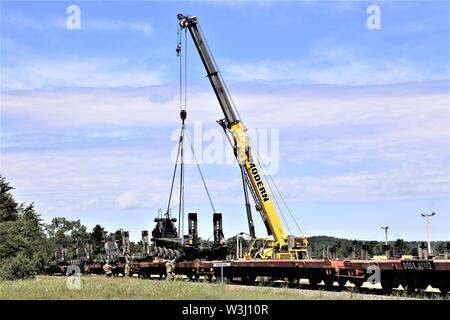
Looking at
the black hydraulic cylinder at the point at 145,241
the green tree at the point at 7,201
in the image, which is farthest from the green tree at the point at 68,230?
the black hydraulic cylinder at the point at 145,241

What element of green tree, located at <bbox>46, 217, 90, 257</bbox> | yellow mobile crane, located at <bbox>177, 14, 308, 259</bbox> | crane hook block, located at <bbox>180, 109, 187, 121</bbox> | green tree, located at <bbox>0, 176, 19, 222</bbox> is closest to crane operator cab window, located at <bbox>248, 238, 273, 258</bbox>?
yellow mobile crane, located at <bbox>177, 14, 308, 259</bbox>

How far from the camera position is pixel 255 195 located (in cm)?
3406

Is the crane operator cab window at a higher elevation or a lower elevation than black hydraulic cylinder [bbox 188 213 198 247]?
lower

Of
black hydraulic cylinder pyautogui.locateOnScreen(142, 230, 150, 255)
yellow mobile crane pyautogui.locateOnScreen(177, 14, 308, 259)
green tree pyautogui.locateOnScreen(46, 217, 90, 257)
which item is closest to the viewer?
yellow mobile crane pyautogui.locateOnScreen(177, 14, 308, 259)

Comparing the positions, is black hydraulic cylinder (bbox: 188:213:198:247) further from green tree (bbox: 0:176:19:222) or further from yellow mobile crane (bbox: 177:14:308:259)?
green tree (bbox: 0:176:19:222)

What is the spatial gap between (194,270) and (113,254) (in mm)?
16610

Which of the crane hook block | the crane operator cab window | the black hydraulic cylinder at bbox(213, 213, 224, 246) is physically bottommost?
the crane operator cab window

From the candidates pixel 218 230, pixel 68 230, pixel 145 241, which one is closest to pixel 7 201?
pixel 145 241

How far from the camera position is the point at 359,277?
25.1 m

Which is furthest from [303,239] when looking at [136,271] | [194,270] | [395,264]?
[136,271]

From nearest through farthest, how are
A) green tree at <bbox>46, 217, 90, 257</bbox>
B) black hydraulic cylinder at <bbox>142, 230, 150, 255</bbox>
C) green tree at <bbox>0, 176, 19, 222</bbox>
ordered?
black hydraulic cylinder at <bbox>142, 230, 150, 255</bbox>
green tree at <bbox>0, 176, 19, 222</bbox>
green tree at <bbox>46, 217, 90, 257</bbox>

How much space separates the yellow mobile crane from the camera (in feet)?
106
